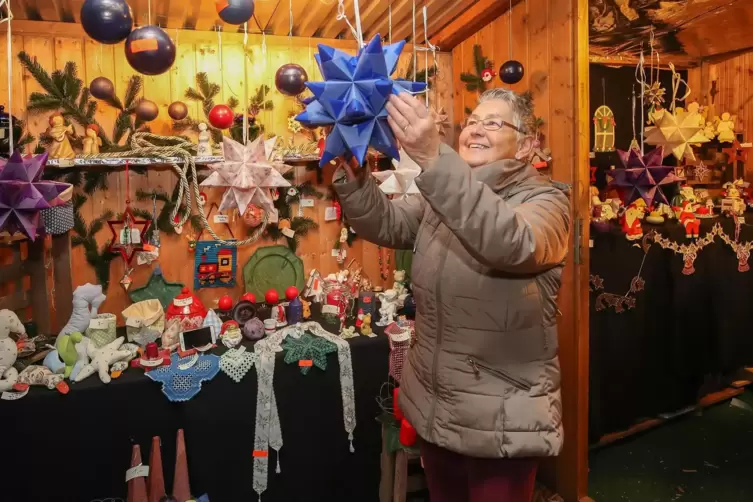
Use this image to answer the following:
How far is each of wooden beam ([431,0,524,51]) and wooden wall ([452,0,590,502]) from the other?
16cm

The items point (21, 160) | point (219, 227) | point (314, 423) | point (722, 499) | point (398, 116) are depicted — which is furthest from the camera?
point (219, 227)

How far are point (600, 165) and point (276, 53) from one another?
6.50ft

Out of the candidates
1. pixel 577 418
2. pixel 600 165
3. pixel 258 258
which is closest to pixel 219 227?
pixel 258 258

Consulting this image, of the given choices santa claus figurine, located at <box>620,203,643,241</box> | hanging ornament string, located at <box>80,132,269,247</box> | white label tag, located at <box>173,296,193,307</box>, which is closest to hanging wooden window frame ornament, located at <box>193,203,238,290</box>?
hanging ornament string, located at <box>80,132,269,247</box>

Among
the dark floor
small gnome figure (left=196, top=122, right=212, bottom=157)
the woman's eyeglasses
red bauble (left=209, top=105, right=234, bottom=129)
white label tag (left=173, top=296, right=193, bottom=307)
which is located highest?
red bauble (left=209, top=105, right=234, bottom=129)

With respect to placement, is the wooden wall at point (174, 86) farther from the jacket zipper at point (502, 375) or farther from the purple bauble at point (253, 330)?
the jacket zipper at point (502, 375)

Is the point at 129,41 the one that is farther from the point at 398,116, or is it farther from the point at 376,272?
the point at 376,272

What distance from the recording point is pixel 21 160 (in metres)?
1.74

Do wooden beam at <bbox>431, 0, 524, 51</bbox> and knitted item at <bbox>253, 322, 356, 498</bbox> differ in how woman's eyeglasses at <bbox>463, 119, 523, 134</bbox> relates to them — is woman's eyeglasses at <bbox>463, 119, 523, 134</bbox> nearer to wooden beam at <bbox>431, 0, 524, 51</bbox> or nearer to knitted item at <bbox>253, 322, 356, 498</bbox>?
knitted item at <bbox>253, 322, 356, 498</bbox>

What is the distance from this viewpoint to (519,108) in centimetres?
142

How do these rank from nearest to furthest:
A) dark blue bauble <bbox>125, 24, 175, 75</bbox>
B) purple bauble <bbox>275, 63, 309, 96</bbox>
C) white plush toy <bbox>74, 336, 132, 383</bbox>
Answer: dark blue bauble <bbox>125, 24, 175, 75</bbox>, white plush toy <bbox>74, 336, 132, 383</bbox>, purple bauble <bbox>275, 63, 309, 96</bbox>

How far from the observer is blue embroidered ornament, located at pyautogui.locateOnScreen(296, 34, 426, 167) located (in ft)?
3.49

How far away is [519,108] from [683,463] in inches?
96.4

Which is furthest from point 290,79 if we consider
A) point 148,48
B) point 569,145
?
point 569,145
